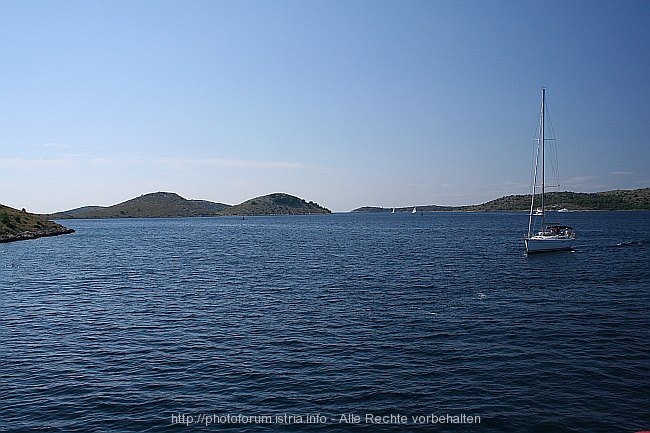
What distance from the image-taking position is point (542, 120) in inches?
3575

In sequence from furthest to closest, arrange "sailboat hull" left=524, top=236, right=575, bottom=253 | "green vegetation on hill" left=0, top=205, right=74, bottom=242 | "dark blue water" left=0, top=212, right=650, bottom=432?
"green vegetation on hill" left=0, top=205, right=74, bottom=242 < "sailboat hull" left=524, top=236, right=575, bottom=253 < "dark blue water" left=0, top=212, right=650, bottom=432

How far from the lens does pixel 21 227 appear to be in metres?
142

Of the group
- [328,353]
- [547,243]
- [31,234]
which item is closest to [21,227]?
[31,234]

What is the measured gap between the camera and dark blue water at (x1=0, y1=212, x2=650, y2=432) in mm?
20812

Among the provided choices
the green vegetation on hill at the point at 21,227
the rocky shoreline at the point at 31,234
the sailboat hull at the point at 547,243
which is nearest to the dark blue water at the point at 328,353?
the sailboat hull at the point at 547,243

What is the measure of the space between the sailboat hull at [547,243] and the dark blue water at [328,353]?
82.6ft

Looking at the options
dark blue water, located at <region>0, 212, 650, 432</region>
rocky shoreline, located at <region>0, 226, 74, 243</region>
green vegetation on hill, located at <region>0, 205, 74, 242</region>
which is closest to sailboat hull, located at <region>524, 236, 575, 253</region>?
dark blue water, located at <region>0, 212, 650, 432</region>

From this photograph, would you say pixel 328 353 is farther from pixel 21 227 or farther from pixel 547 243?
pixel 21 227

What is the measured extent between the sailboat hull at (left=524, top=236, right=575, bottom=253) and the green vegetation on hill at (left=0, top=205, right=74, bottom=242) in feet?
397

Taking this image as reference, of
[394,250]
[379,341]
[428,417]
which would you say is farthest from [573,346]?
[394,250]

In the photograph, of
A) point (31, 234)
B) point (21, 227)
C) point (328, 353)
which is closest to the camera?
point (328, 353)

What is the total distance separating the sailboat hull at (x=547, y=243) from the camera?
3297 inches

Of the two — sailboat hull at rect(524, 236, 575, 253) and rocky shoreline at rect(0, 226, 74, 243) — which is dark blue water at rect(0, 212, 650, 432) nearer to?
sailboat hull at rect(524, 236, 575, 253)

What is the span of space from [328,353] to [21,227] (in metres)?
143
